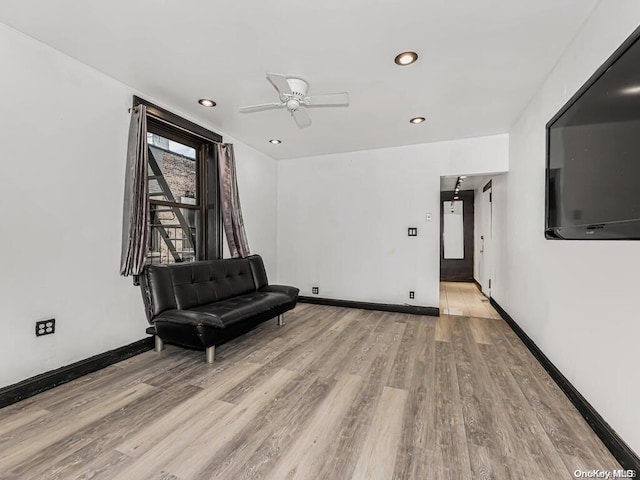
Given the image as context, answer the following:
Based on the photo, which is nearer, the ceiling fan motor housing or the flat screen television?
the flat screen television

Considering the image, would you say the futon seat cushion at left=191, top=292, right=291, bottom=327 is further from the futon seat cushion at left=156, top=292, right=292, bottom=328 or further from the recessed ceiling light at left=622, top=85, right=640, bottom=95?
the recessed ceiling light at left=622, top=85, right=640, bottom=95

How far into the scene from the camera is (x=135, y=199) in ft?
9.22

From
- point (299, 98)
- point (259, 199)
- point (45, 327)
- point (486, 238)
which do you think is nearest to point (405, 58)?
point (299, 98)

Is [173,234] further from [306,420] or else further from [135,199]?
[306,420]

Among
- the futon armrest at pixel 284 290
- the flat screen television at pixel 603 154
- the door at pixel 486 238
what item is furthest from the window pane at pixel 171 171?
the door at pixel 486 238

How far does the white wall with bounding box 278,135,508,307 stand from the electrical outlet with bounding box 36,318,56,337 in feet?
11.1

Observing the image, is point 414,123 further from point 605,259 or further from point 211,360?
point 211,360

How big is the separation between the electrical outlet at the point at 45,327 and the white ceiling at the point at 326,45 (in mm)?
2094

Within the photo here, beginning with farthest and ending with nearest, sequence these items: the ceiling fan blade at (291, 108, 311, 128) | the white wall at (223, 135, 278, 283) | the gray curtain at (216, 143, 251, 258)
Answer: the white wall at (223, 135, 278, 283)
the gray curtain at (216, 143, 251, 258)
the ceiling fan blade at (291, 108, 311, 128)

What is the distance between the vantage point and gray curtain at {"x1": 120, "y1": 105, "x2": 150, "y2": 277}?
2764 millimetres

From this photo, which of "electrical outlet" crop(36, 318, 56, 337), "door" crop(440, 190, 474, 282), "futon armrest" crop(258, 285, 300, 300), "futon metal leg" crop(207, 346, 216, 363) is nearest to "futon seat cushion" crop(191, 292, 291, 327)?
"futon armrest" crop(258, 285, 300, 300)

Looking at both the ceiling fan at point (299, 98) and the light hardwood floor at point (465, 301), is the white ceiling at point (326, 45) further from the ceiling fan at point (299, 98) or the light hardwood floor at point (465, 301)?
the light hardwood floor at point (465, 301)

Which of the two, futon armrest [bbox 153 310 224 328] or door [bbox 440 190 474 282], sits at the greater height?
door [bbox 440 190 474 282]

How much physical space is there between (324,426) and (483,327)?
284 cm
